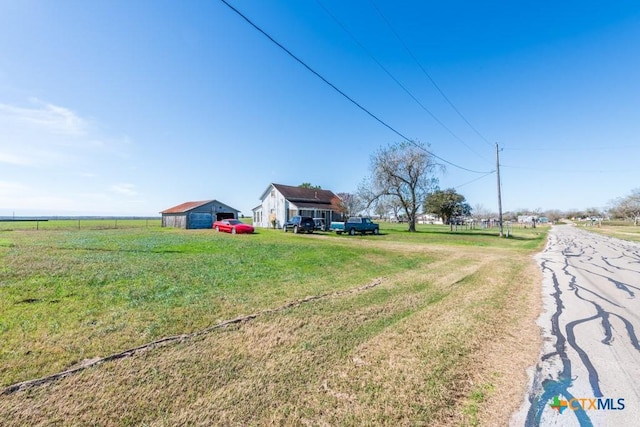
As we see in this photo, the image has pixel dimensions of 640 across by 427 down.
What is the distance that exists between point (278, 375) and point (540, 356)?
3405mm

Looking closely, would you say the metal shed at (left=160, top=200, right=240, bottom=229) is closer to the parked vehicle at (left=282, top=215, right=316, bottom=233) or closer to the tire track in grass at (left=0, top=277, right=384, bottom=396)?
the parked vehicle at (left=282, top=215, right=316, bottom=233)

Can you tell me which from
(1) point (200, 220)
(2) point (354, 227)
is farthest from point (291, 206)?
(1) point (200, 220)

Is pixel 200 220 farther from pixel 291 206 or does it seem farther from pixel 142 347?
pixel 142 347

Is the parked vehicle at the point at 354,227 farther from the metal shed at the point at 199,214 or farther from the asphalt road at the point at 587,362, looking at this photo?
the asphalt road at the point at 587,362

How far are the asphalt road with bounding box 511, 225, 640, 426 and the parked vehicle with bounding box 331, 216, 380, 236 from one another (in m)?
20.8

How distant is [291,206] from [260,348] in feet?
95.4

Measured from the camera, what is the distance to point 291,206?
3241 cm

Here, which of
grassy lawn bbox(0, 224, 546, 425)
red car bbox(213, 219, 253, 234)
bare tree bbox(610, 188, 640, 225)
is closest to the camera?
grassy lawn bbox(0, 224, 546, 425)

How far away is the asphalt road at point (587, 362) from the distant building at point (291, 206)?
27.4 meters

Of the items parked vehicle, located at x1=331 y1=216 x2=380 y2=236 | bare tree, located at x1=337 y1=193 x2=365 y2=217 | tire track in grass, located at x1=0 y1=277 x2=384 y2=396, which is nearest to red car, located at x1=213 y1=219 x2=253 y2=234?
parked vehicle, located at x1=331 y1=216 x2=380 y2=236

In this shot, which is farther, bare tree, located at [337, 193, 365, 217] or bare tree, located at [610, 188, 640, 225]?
bare tree, located at [610, 188, 640, 225]

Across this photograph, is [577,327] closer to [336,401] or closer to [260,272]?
[336,401]

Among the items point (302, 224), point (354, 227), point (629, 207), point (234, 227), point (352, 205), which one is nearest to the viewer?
point (234, 227)

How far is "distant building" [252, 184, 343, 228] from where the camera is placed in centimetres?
3269
